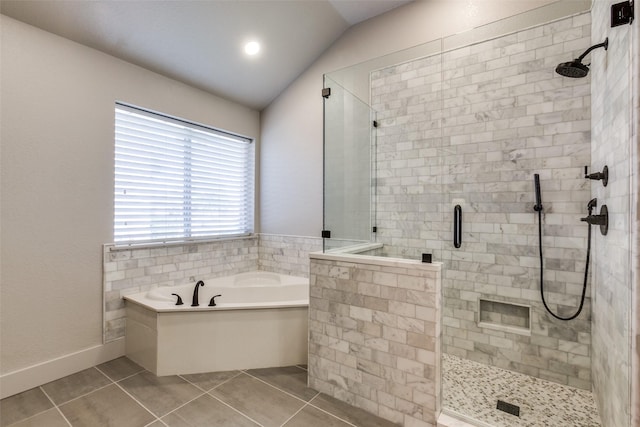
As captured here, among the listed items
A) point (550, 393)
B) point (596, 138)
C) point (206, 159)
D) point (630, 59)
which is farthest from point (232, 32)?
point (550, 393)

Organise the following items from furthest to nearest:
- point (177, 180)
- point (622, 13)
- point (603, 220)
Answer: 1. point (177, 180)
2. point (603, 220)
3. point (622, 13)

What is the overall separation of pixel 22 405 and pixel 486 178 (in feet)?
12.3

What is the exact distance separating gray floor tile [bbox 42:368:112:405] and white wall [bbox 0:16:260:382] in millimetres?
199

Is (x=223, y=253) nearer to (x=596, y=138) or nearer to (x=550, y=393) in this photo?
(x=550, y=393)

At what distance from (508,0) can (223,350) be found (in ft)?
12.1

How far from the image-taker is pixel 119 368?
2449 millimetres

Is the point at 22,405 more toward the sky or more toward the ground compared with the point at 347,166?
more toward the ground

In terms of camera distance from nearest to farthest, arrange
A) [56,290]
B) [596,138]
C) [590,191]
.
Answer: [596,138] → [590,191] → [56,290]

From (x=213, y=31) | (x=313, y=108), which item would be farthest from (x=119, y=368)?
(x=313, y=108)

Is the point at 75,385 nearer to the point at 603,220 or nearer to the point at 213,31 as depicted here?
the point at 213,31

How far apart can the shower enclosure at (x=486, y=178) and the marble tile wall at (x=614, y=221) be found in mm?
84

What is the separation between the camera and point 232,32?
2.76 m

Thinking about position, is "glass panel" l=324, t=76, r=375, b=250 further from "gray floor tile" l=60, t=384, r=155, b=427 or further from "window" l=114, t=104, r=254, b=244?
"gray floor tile" l=60, t=384, r=155, b=427

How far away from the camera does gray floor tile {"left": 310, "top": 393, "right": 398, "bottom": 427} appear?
5.95ft
